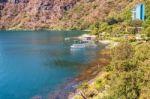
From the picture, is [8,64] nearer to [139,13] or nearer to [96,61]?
[96,61]

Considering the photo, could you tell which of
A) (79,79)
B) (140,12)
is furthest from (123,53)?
(140,12)

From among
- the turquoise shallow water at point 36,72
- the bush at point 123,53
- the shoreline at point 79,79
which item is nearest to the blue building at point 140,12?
the turquoise shallow water at point 36,72

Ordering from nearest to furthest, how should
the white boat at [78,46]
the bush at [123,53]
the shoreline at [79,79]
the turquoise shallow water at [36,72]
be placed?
1. the shoreline at [79,79]
2. the turquoise shallow water at [36,72]
3. the bush at [123,53]
4. the white boat at [78,46]

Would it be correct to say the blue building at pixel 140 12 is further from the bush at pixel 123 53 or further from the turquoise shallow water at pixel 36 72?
the bush at pixel 123 53

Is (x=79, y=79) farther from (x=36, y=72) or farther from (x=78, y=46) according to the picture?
(x=78, y=46)

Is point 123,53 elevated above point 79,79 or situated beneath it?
elevated above

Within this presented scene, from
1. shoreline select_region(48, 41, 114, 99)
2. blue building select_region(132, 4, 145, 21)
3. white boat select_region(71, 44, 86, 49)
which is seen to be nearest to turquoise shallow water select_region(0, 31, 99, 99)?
shoreline select_region(48, 41, 114, 99)

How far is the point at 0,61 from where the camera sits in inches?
4284

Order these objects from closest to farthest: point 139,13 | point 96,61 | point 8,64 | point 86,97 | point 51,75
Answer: point 86,97 < point 51,75 < point 96,61 < point 8,64 < point 139,13

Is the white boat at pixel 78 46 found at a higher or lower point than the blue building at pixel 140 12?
lower

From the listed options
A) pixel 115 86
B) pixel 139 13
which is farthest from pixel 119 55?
pixel 139 13

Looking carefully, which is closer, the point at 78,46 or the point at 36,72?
the point at 36,72

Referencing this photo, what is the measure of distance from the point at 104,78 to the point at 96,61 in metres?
31.6

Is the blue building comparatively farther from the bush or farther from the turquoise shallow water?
the bush
